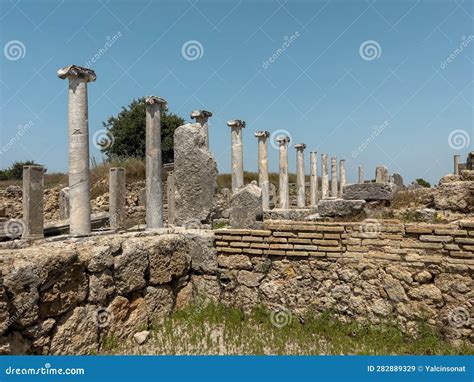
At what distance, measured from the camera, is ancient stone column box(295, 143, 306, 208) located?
21938mm

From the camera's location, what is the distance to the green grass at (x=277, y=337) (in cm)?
508

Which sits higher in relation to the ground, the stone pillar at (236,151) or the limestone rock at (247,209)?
the stone pillar at (236,151)

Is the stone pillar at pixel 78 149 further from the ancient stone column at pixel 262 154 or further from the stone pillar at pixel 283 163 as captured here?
the stone pillar at pixel 283 163

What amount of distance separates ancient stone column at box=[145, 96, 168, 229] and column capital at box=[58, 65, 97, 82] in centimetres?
156

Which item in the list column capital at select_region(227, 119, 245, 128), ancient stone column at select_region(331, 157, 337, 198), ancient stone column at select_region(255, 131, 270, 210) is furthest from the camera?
ancient stone column at select_region(331, 157, 337, 198)

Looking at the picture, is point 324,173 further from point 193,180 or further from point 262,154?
point 193,180

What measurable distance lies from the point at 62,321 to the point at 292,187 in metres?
27.0

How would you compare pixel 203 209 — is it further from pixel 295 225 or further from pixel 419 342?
pixel 419 342

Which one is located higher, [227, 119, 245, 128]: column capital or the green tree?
the green tree

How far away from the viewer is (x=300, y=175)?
22.4 m

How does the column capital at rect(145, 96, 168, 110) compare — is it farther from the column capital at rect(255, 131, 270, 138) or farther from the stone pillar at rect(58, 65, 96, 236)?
the column capital at rect(255, 131, 270, 138)

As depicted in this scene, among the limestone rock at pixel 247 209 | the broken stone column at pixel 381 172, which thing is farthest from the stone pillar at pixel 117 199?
the broken stone column at pixel 381 172

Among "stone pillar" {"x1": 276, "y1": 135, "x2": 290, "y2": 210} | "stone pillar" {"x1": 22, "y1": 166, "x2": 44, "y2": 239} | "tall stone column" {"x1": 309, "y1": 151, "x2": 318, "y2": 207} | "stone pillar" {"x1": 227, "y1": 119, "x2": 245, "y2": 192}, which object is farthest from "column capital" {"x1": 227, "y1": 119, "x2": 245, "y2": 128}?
"tall stone column" {"x1": 309, "y1": 151, "x2": 318, "y2": 207}

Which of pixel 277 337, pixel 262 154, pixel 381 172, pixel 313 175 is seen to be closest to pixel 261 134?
pixel 262 154
